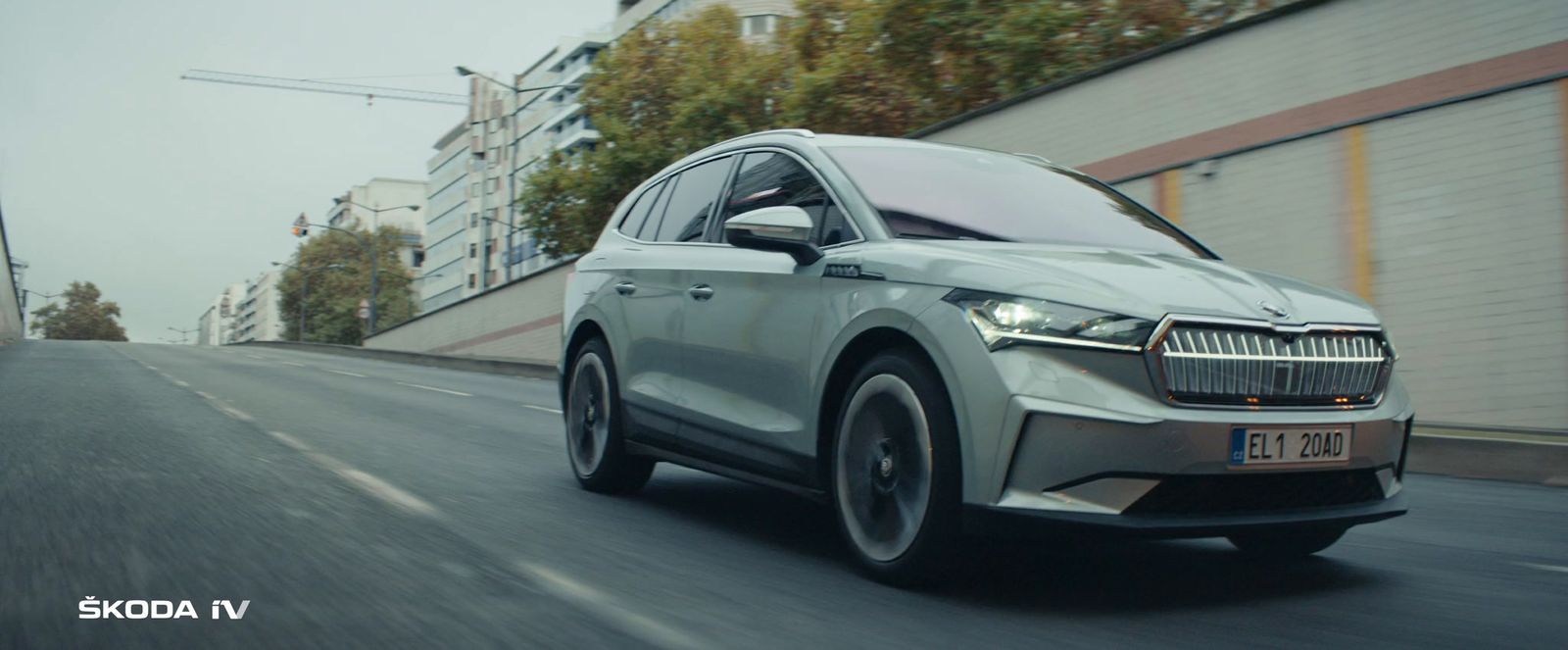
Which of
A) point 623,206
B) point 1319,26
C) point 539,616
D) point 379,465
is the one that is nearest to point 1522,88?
point 1319,26

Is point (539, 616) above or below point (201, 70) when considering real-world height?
below

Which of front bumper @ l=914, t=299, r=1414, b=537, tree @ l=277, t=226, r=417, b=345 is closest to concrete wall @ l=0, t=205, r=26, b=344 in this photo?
front bumper @ l=914, t=299, r=1414, b=537

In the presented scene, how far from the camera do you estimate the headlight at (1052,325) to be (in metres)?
3.88

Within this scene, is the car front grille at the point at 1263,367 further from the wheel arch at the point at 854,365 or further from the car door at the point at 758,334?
the car door at the point at 758,334

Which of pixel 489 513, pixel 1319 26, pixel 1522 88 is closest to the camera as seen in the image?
pixel 489 513

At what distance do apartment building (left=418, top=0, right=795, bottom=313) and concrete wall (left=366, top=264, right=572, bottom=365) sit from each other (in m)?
18.1

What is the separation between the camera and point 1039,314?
3.98 m

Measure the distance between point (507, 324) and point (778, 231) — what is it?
38160mm

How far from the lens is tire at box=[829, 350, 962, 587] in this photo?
4.13m

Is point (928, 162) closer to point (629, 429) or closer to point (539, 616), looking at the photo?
point (629, 429)

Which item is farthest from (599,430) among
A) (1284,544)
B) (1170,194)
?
(1170,194)

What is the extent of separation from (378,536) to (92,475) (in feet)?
8.33

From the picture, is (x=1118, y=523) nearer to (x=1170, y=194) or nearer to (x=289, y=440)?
(x=289, y=440)

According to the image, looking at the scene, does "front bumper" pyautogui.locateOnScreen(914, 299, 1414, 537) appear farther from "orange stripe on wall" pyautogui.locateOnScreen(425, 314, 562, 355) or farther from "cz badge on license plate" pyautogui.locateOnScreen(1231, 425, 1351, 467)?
"orange stripe on wall" pyautogui.locateOnScreen(425, 314, 562, 355)
